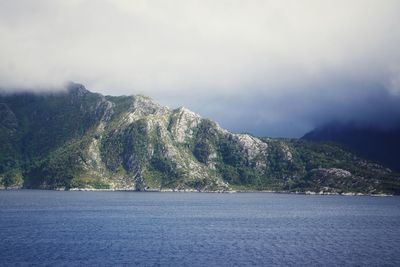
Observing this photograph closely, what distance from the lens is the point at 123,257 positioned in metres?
134

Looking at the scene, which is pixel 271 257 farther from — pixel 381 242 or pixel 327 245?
pixel 381 242

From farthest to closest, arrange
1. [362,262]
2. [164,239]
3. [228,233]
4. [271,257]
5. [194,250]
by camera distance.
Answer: [228,233] → [164,239] → [194,250] → [271,257] → [362,262]

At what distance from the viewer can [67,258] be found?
13075 cm

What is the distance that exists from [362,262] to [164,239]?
231 feet

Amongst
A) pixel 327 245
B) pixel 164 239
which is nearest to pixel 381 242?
pixel 327 245

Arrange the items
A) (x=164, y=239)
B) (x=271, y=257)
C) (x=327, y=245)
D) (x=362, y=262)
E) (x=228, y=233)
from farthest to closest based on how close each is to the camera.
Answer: (x=228, y=233), (x=164, y=239), (x=327, y=245), (x=271, y=257), (x=362, y=262)

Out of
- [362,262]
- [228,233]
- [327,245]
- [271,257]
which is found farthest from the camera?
[228,233]

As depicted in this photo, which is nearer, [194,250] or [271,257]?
[271,257]

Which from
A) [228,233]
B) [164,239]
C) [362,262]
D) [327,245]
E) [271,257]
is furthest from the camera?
[228,233]

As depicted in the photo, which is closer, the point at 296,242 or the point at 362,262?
the point at 362,262

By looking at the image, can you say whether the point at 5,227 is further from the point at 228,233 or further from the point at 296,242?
the point at 296,242

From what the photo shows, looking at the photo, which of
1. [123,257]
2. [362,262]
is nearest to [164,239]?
[123,257]

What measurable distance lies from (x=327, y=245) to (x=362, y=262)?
30.8 m

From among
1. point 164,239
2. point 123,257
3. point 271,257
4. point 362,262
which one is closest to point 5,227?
point 164,239
